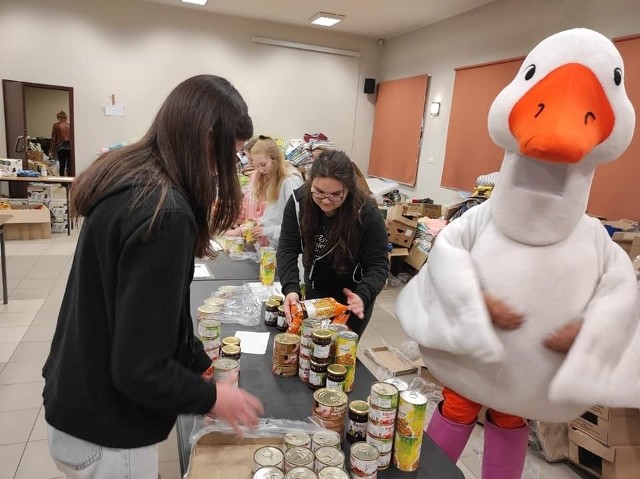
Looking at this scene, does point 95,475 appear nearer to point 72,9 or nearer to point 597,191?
point 597,191

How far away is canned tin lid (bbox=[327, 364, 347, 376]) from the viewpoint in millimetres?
1241

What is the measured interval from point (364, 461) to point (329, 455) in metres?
0.08

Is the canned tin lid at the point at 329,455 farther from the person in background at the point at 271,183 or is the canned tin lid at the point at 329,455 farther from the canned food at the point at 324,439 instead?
the person in background at the point at 271,183

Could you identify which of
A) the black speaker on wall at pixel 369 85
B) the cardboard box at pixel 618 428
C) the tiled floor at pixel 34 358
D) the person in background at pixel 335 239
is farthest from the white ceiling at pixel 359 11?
the cardboard box at pixel 618 428

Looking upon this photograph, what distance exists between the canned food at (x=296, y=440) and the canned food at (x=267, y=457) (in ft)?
0.08

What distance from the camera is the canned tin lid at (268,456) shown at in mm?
965

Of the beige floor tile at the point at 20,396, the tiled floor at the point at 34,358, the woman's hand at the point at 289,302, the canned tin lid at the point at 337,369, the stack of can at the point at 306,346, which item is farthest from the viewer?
the beige floor tile at the point at 20,396

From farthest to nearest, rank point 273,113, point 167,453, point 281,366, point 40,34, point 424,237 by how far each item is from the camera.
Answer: point 273,113 → point 40,34 → point 424,237 → point 167,453 → point 281,366

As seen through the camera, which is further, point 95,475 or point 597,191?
point 597,191

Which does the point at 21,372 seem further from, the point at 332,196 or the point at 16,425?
the point at 332,196

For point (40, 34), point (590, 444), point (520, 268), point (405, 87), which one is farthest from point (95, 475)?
point (40, 34)

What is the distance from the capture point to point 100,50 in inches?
249

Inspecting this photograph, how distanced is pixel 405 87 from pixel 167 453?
5.77 m

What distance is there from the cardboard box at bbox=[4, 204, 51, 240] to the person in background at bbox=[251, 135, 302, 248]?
378 cm
